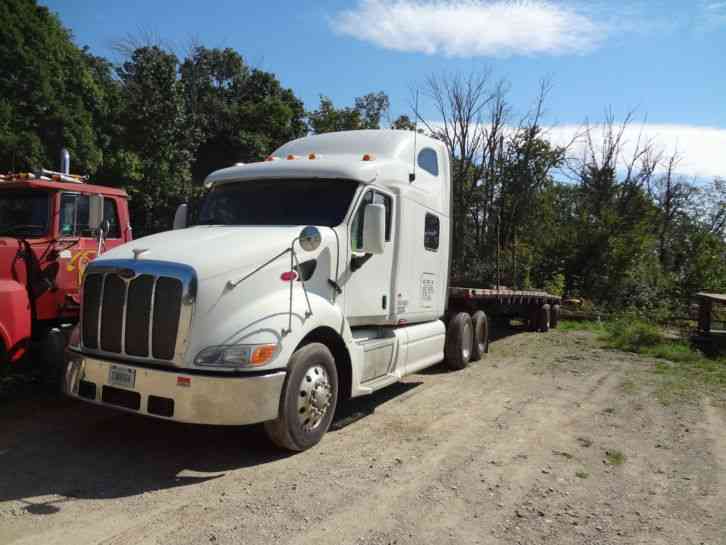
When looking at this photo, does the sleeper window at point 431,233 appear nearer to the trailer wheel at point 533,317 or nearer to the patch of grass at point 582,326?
the trailer wheel at point 533,317

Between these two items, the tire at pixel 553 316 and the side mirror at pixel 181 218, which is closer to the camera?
the side mirror at pixel 181 218

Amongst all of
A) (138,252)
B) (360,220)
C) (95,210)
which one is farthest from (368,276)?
(95,210)

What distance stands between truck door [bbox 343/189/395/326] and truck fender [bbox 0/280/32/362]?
3297 millimetres

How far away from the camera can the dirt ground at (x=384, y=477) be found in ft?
11.6

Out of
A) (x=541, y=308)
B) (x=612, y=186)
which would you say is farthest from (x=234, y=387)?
(x=612, y=186)

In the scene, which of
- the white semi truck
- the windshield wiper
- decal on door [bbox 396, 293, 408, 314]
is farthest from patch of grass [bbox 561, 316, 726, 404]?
the windshield wiper

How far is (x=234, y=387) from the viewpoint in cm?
423

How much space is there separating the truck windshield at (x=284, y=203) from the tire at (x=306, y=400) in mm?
1434

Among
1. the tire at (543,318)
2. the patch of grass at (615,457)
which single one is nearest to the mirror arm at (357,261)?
the patch of grass at (615,457)

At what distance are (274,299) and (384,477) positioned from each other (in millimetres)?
1689

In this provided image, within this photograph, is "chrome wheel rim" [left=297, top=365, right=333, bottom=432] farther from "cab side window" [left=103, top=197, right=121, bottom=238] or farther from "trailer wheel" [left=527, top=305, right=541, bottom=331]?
"trailer wheel" [left=527, top=305, right=541, bottom=331]

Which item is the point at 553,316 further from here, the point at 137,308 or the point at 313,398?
the point at 137,308

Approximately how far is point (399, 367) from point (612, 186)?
29288mm

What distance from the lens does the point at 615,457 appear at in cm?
509
